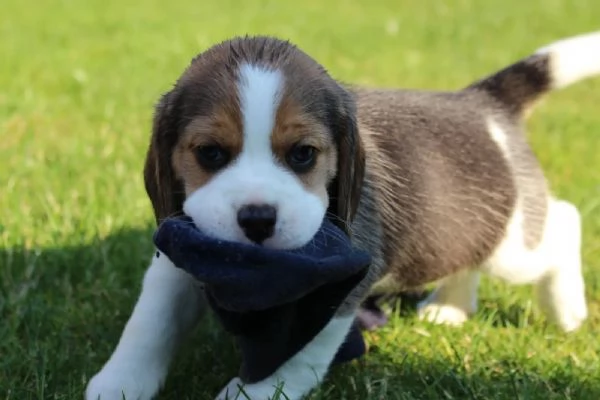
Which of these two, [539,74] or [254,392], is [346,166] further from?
[539,74]

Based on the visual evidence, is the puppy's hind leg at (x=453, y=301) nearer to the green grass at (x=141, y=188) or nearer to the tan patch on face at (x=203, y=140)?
the green grass at (x=141, y=188)

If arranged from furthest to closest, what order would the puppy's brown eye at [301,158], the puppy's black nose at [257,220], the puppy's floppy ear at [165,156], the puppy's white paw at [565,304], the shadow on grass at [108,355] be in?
the puppy's white paw at [565,304]
the shadow on grass at [108,355]
the puppy's floppy ear at [165,156]
the puppy's brown eye at [301,158]
the puppy's black nose at [257,220]

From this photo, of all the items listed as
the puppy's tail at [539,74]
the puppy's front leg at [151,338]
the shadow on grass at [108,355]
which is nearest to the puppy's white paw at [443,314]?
the shadow on grass at [108,355]

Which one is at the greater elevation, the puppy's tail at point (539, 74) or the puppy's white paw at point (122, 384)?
the puppy's tail at point (539, 74)

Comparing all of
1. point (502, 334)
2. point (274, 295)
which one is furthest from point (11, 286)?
point (502, 334)

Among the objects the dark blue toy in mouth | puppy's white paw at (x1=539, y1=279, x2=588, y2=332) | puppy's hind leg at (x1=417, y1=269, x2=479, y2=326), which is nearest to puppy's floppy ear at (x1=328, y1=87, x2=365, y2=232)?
the dark blue toy in mouth

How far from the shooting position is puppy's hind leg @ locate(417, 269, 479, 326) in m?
4.61

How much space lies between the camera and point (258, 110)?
307 centimetres

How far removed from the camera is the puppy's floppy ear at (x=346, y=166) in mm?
3465

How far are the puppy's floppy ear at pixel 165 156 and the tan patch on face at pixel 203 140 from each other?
0.05m

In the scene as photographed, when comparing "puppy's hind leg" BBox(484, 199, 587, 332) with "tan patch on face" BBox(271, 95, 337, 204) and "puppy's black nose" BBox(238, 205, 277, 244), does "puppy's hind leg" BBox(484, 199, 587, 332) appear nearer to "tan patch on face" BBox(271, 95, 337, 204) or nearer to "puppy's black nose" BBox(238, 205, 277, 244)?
"tan patch on face" BBox(271, 95, 337, 204)

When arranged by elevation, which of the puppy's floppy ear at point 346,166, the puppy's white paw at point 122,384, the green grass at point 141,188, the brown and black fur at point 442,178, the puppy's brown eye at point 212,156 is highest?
the puppy's brown eye at point 212,156

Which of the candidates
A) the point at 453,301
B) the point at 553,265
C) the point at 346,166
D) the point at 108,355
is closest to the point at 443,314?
the point at 453,301

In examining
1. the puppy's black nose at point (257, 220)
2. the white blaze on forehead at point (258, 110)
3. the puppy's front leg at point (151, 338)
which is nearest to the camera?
the puppy's black nose at point (257, 220)
